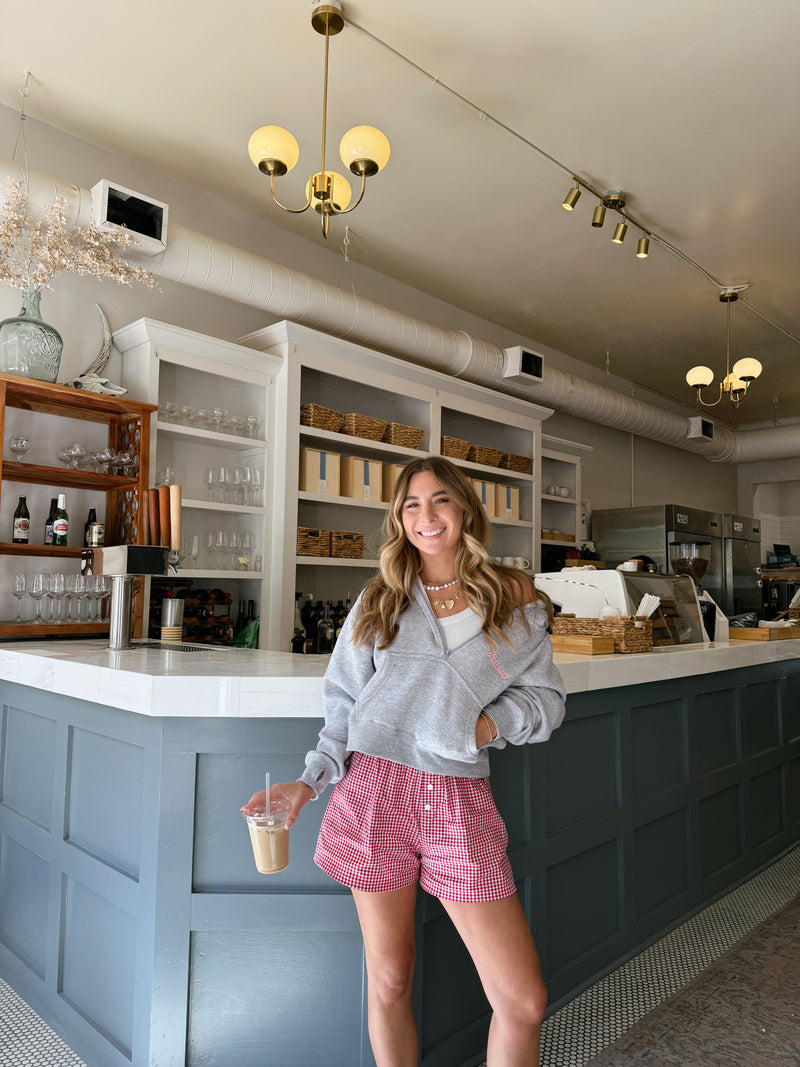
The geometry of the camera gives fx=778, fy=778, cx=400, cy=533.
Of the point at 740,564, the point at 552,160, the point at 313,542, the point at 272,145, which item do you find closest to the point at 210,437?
the point at 313,542

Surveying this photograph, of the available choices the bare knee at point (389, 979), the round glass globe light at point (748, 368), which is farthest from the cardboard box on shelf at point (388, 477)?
the bare knee at point (389, 979)

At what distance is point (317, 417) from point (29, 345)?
1.55 m

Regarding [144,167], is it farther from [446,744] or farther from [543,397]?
[446,744]

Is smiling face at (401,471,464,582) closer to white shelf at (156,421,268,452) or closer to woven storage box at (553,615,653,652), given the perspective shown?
woven storage box at (553,615,653,652)

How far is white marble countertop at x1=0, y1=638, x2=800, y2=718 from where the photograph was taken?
1858 millimetres

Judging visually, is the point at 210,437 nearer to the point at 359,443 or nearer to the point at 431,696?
the point at 359,443

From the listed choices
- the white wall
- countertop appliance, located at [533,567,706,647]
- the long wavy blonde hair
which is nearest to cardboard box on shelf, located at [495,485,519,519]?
the white wall

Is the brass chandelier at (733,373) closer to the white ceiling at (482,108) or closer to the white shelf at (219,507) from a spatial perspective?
the white ceiling at (482,108)

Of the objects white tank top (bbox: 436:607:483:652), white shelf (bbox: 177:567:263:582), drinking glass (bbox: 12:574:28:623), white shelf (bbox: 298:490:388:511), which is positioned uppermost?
white shelf (bbox: 298:490:388:511)

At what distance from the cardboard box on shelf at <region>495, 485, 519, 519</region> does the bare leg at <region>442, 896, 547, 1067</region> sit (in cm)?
Result: 401

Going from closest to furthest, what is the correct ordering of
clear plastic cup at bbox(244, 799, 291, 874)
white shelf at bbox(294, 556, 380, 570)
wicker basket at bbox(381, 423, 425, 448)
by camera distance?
clear plastic cup at bbox(244, 799, 291, 874) < white shelf at bbox(294, 556, 380, 570) < wicker basket at bbox(381, 423, 425, 448)

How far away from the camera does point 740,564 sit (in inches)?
311

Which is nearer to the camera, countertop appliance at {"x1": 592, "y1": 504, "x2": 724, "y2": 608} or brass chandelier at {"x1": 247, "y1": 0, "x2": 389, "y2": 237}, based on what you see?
brass chandelier at {"x1": 247, "y1": 0, "x2": 389, "y2": 237}

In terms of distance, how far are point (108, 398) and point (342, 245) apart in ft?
7.24
